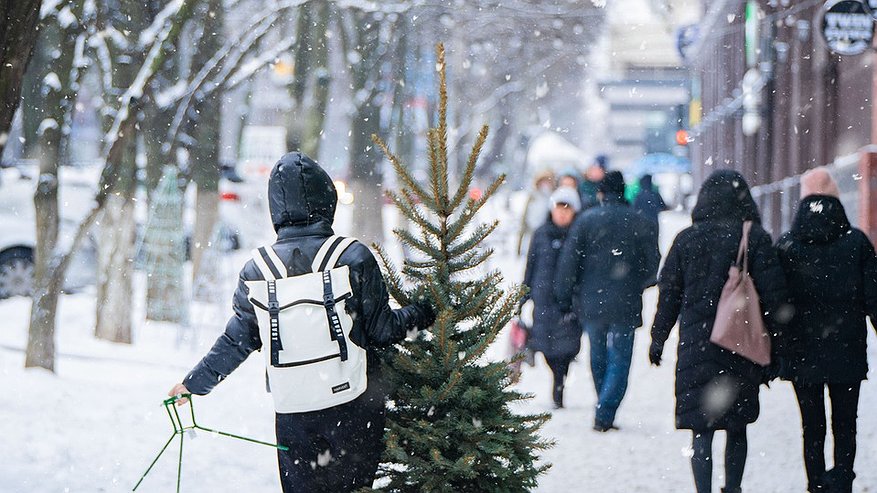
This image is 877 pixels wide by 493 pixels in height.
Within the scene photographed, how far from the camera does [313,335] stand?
4.25m

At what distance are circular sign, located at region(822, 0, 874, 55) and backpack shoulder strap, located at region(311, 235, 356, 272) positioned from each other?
952cm

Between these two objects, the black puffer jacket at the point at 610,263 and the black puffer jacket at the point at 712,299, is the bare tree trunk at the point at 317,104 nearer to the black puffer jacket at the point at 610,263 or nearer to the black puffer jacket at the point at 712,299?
the black puffer jacket at the point at 610,263

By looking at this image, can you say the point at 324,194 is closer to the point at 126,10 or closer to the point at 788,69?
the point at 126,10

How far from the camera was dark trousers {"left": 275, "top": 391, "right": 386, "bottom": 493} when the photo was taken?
4.34m

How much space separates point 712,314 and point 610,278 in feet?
8.88

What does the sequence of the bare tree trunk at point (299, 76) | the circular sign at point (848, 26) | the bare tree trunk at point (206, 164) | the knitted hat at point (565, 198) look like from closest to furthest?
the knitted hat at point (565, 198) → the circular sign at point (848, 26) → the bare tree trunk at point (206, 164) → the bare tree trunk at point (299, 76)

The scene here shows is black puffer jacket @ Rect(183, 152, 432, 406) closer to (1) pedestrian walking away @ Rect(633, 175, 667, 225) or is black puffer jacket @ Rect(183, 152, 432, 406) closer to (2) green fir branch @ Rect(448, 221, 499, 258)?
(2) green fir branch @ Rect(448, 221, 499, 258)

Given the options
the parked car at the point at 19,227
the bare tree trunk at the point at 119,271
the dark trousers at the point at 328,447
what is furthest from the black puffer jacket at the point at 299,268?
the parked car at the point at 19,227

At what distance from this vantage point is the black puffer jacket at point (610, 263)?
8.55 metres

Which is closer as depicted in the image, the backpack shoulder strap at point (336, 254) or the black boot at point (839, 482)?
the backpack shoulder strap at point (336, 254)

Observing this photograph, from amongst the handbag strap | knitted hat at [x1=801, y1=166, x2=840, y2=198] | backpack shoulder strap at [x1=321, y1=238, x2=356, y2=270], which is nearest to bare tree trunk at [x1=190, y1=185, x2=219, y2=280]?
knitted hat at [x1=801, y1=166, x2=840, y2=198]

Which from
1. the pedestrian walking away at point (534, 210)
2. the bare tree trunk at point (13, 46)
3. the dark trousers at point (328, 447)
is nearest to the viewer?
the dark trousers at point (328, 447)

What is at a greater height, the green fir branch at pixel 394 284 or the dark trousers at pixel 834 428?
the green fir branch at pixel 394 284

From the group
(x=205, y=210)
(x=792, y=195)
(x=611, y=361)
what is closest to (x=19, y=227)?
(x=205, y=210)
